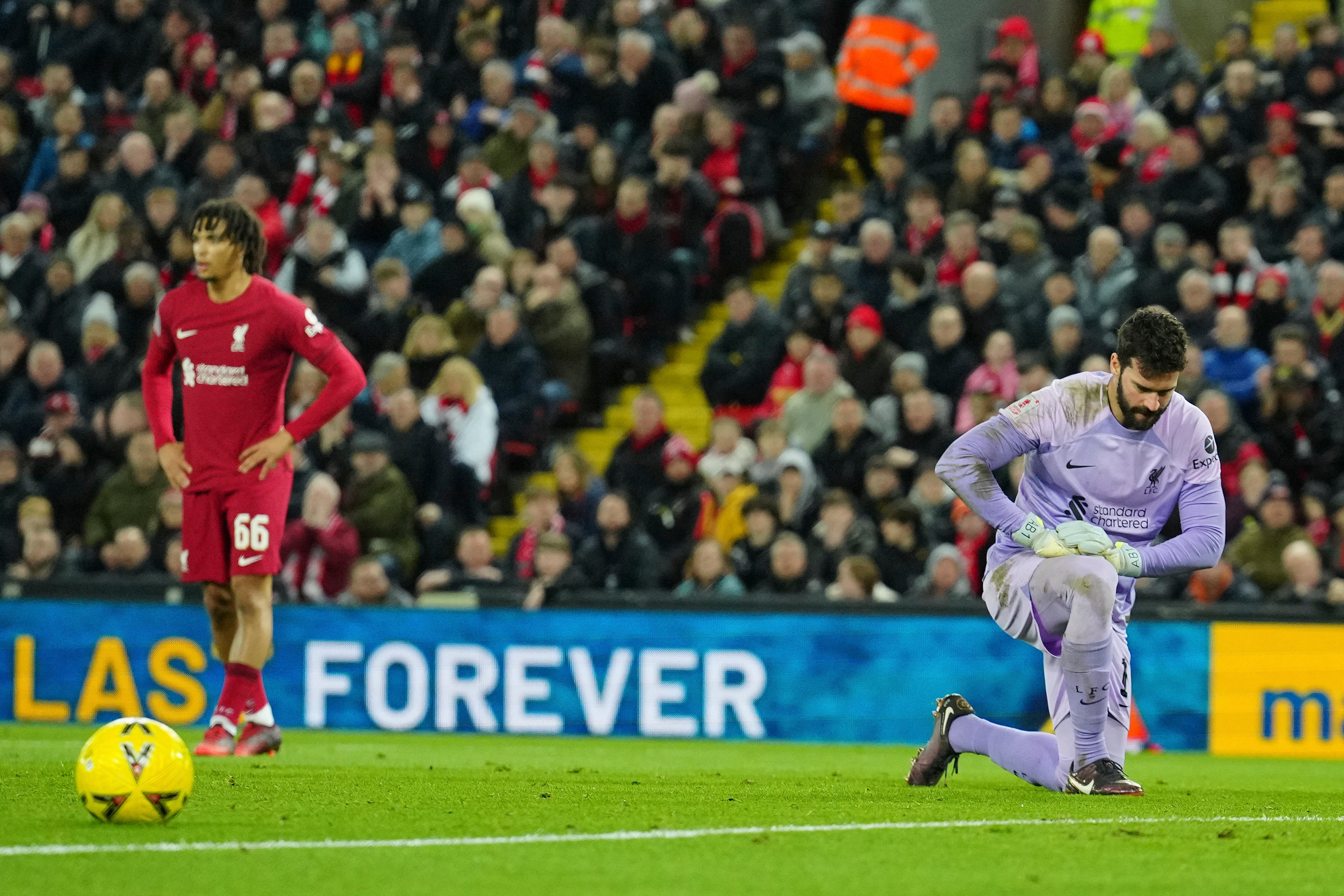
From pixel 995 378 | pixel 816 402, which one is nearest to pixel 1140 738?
pixel 995 378

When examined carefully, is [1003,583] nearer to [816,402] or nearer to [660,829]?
[660,829]

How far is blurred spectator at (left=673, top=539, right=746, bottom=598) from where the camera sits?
46.1ft

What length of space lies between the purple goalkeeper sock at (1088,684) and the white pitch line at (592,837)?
527 millimetres

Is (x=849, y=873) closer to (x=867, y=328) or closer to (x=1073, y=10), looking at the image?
(x=867, y=328)

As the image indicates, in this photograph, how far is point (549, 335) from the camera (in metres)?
16.7

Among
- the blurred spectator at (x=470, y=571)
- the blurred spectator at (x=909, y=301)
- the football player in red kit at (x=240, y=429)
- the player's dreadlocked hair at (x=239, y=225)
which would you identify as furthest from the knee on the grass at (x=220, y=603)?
the blurred spectator at (x=909, y=301)

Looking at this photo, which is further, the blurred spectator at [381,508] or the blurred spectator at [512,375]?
the blurred spectator at [512,375]

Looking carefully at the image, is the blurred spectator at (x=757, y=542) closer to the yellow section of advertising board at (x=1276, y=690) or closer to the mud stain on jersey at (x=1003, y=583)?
the yellow section of advertising board at (x=1276, y=690)

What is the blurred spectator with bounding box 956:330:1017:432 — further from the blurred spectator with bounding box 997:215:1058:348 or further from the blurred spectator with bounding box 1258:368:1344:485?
the blurred spectator with bounding box 1258:368:1344:485

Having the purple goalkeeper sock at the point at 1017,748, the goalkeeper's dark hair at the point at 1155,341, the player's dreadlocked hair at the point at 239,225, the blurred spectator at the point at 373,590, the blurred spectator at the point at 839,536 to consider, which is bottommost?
the purple goalkeeper sock at the point at 1017,748

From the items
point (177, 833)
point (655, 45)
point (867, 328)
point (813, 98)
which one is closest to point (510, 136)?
point (655, 45)

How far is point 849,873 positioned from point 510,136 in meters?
13.2

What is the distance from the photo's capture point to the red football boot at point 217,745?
9219mm

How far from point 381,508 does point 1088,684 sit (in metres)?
8.41
